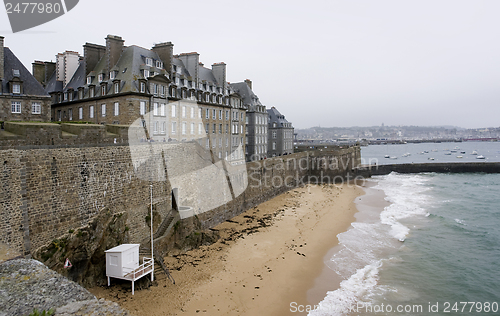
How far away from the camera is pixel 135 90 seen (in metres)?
24.7

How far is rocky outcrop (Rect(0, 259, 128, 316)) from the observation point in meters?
6.56

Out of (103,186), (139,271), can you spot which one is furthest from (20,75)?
(139,271)

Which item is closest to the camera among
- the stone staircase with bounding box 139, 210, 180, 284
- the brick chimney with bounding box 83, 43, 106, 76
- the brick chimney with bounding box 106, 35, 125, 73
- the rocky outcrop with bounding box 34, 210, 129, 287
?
the rocky outcrop with bounding box 34, 210, 129, 287

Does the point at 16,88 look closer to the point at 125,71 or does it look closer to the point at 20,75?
the point at 20,75

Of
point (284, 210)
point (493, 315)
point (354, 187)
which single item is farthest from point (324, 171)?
point (493, 315)

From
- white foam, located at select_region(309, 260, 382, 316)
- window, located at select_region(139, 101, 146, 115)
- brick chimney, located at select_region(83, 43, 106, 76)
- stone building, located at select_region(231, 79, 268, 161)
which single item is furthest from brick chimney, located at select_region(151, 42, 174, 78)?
white foam, located at select_region(309, 260, 382, 316)

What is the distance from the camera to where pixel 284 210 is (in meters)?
29.1

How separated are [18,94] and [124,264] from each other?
14.5 meters

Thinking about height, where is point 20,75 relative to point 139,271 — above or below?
above

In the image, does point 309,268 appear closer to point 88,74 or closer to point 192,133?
point 192,133

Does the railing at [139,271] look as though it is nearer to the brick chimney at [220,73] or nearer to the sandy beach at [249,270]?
the sandy beach at [249,270]

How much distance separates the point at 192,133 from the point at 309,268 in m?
18.8

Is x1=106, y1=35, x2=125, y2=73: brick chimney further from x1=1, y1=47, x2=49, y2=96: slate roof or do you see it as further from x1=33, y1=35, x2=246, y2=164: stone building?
x1=1, y1=47, x2=49, y2=96: slate roof

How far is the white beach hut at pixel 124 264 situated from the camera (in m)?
13.1
